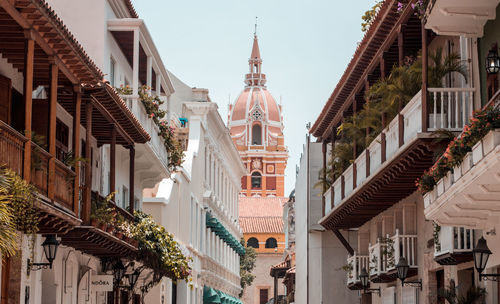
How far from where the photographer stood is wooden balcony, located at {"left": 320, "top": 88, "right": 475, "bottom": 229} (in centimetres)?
1766

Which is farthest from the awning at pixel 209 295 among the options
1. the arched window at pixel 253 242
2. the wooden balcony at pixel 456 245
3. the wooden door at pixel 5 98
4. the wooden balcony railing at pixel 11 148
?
the arched window at pixel 253 242

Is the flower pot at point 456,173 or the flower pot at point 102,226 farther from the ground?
the flower pot at point 456,173

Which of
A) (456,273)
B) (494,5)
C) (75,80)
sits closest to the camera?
(494,5)

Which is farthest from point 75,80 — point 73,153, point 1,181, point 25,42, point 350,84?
point 350,84

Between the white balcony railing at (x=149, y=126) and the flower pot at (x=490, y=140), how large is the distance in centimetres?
1321

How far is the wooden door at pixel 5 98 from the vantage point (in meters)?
17.1

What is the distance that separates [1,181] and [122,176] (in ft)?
55.0

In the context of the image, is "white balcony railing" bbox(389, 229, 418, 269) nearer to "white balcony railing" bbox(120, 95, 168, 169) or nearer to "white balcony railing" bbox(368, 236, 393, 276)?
"white balcony railing" bbox(368, 236, 393, 276)

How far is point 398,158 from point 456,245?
2.25 metres

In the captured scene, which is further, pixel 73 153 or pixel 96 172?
pixel 96 172

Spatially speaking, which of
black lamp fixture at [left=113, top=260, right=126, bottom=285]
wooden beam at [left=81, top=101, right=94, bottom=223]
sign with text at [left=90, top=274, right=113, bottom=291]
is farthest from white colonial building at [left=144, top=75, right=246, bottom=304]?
wooden beam at [left=81, top=101, right=94, bottom=223]

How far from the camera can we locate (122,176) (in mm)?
29062

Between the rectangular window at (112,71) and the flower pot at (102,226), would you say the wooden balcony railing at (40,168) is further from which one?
the rectangular window at (112,71)

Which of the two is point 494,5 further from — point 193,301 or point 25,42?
point 193,301
